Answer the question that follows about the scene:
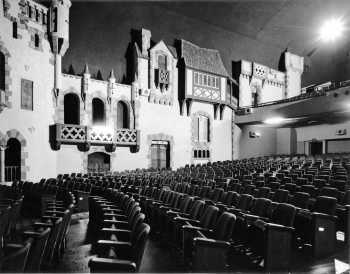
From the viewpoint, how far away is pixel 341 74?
24062mm

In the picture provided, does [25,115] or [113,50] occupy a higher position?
[113,50]

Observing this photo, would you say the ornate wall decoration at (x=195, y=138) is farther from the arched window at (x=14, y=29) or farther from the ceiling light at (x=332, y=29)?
the ceiling light at (x=332, y=29)

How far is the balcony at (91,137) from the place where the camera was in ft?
45.2

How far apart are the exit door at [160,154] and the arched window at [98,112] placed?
3.39 metres

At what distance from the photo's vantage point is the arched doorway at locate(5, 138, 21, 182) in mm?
12195

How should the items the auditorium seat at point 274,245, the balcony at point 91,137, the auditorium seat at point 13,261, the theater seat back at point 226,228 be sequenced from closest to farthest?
the auditorium seat at point 13,261, the theater seat back at point 226,228, the auditorium seat at point 274,245, the balcony at point 91,137

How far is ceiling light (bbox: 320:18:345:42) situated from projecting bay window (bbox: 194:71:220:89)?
9837 mm

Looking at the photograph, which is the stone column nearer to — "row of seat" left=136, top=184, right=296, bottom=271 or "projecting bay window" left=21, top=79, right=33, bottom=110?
"projecting bay window" left=21, top=79, right=33, bottom=110

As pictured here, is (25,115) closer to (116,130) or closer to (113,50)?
(116,130)

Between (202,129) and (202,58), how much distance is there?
468 cm

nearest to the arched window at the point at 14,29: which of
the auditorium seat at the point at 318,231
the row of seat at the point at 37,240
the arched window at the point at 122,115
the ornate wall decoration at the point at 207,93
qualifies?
the arched window at the point at 122,115

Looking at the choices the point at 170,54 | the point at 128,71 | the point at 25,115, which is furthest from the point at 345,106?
the point at 25,115

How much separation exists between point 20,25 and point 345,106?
1564 cm

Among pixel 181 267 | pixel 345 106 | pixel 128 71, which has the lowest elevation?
pixel 181 267
